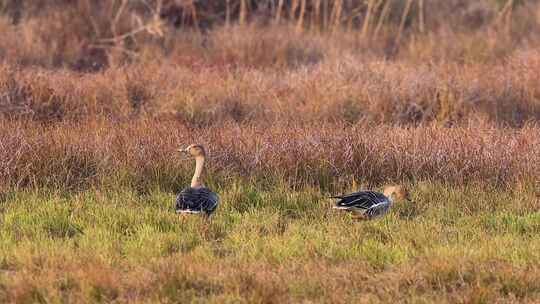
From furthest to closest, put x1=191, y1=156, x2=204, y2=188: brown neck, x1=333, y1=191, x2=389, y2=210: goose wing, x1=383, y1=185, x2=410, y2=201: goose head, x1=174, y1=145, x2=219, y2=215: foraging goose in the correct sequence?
x1=383, y1=185, x2=410, y2=201: goose head → x1=191, y1=156, x2=204, y2=188: brown neck → x1=333, y1=191, x2=389, y2=210: goose wing → x1=174, y1=145, x2=219, y2=215: foraging goose

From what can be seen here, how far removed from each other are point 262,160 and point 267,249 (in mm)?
2608

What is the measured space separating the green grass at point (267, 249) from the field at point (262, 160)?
2 cm

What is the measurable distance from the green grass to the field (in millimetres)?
18

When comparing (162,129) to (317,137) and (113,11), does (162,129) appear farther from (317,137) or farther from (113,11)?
(113,11)

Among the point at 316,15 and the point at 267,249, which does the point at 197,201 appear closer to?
the point at 267,249

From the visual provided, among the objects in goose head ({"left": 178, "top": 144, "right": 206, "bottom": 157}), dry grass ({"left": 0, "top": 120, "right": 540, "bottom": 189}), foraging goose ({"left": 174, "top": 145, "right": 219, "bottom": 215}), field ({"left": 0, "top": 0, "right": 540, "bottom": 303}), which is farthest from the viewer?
dry grass ({"left": 0, "top": 120, "right": 540, "bottom": 189})

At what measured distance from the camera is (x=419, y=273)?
6.32 metres

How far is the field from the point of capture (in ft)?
20.6

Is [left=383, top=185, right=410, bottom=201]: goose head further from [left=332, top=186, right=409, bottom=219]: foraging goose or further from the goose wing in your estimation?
the goose wing

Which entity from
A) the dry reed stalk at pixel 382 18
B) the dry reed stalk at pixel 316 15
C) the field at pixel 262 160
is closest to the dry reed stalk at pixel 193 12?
the field at pixel 262 160

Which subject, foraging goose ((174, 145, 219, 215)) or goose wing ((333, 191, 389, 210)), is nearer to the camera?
foraging goose ((174, 145, 219, 215))

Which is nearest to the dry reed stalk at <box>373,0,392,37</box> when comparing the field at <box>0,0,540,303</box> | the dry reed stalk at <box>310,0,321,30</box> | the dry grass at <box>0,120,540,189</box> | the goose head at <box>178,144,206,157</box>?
the field at <box>0,0,540,303</box>

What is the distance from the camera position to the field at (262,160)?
247 inches

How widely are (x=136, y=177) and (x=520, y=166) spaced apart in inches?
142
